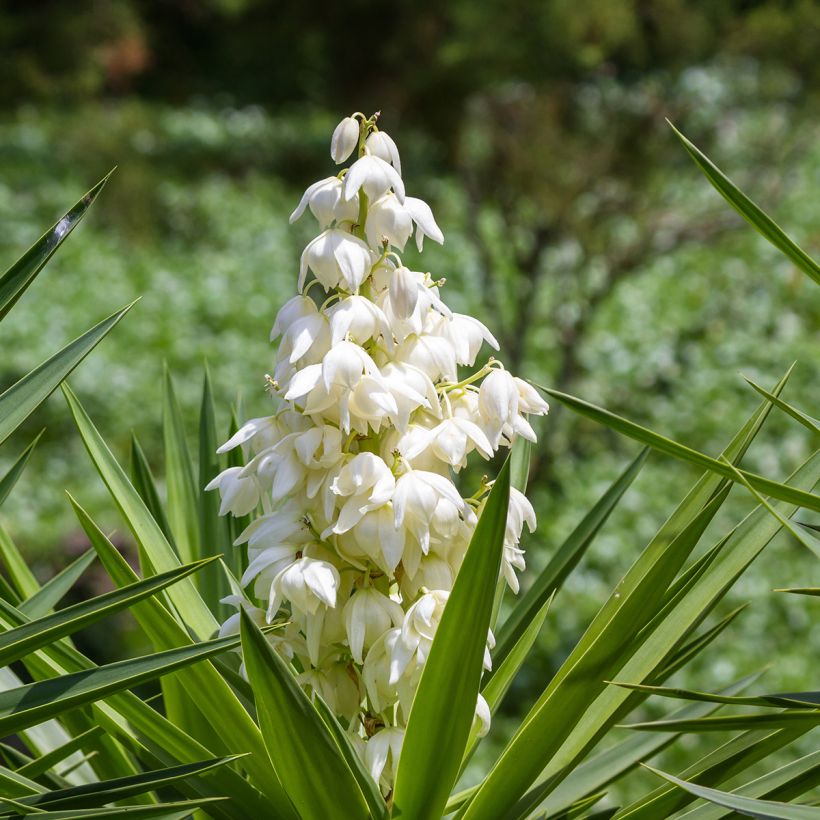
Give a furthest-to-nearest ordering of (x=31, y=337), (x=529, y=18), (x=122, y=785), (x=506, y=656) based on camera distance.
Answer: (x=31, y=337) → (x=529, y=18) → (x=506, y=656) → (x=122, y=785)

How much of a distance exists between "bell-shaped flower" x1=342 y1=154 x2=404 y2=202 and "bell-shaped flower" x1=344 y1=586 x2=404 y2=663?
0.33 metres

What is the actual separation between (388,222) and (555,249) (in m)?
5.24

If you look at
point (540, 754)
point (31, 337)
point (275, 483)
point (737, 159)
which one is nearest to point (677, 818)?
point (540, 754)

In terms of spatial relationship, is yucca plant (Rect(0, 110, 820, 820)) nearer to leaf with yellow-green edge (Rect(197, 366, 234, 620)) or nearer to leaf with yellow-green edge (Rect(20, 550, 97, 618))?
leaf with yellow-green edge (Rect(20, 550, 97, 618))

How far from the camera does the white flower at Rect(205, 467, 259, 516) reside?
99cm


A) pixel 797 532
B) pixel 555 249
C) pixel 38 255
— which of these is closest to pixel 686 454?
pixel 797 532

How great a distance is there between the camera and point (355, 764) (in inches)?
32.4

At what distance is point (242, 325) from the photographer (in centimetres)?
647

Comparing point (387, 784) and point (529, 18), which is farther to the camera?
point (529, 18)

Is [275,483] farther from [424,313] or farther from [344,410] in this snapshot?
[424,313]

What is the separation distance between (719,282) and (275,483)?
571 centimetres

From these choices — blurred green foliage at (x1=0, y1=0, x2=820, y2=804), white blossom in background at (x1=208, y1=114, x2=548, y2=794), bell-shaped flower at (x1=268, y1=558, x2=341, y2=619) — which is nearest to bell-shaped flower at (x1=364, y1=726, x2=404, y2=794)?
white blossom in background at (x1=208, y1=114, x2=548, y2=794)

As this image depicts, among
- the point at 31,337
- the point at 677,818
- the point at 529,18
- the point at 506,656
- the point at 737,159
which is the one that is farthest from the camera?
the point at 737,159

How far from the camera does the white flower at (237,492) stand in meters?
0.99
